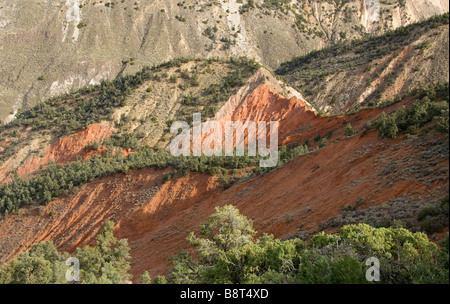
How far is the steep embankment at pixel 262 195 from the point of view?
59.2 ft

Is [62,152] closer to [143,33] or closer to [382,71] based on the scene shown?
[382,71]

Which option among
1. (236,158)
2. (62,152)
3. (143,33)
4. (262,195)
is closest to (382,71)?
(236,158)

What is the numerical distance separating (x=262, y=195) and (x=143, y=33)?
68.4 m

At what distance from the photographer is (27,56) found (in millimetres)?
78812

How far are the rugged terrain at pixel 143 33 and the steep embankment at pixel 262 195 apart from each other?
145 ft

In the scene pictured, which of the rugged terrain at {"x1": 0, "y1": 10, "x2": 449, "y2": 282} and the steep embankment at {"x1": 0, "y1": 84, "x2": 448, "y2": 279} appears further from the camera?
the rugged terrain at {"x1": 0, "y1": 10, "x2": 449, "y2": 282}

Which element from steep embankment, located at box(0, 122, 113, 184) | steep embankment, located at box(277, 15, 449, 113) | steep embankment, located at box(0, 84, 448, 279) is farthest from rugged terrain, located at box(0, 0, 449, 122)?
steep embankment, located at box(0, 84, 448, 279)

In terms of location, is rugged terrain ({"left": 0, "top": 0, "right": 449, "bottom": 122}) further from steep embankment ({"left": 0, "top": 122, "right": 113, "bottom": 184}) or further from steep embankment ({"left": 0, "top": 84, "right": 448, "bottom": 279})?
steep embankment ({"left": 0, "top": 84, "right": 448, "bottom": 279})

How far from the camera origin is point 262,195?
24531 mm

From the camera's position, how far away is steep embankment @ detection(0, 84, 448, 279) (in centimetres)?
1805

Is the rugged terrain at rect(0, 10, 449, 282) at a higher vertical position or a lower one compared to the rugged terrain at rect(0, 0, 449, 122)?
lower

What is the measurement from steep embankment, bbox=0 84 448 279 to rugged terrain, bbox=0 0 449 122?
1744 inches

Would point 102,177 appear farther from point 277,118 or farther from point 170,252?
point 277,118

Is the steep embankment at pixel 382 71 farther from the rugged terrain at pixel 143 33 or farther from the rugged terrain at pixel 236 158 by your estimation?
the rugged terrain at pixel 143 33
